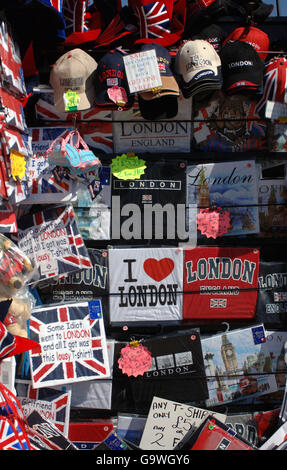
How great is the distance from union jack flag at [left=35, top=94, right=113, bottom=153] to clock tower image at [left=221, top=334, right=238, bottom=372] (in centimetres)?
163

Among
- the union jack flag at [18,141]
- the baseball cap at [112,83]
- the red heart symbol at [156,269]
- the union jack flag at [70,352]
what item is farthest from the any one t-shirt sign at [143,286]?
the baseball cap at [112,83]

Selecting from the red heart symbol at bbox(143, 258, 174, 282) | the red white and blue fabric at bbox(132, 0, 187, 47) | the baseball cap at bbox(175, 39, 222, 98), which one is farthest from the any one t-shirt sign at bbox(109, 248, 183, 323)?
the red white and blue fabric at bbox(132, 0, 187, 47)

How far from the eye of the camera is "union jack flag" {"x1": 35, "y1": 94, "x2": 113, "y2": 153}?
378 centimetres

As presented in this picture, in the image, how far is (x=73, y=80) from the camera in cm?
351

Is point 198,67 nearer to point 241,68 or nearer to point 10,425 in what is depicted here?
point 241,68

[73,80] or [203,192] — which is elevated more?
[73,80]

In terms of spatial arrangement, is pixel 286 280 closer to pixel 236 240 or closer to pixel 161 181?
pixel 236 240

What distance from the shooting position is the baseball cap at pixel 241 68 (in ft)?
11.5

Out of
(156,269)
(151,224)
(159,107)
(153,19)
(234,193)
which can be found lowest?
(156,269)

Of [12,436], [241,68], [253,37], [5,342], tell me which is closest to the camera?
[12,436]

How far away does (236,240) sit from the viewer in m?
3.81

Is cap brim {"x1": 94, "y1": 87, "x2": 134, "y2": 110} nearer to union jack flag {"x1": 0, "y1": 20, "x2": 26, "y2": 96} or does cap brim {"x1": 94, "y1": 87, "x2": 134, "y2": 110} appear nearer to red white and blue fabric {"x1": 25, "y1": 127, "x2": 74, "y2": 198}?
red white and blue fabric {"x1": 25, "y1": 127, "x2": 74, "y2": 198}

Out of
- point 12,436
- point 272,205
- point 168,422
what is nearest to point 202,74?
point 272,205

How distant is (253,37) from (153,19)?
28.6 inches
